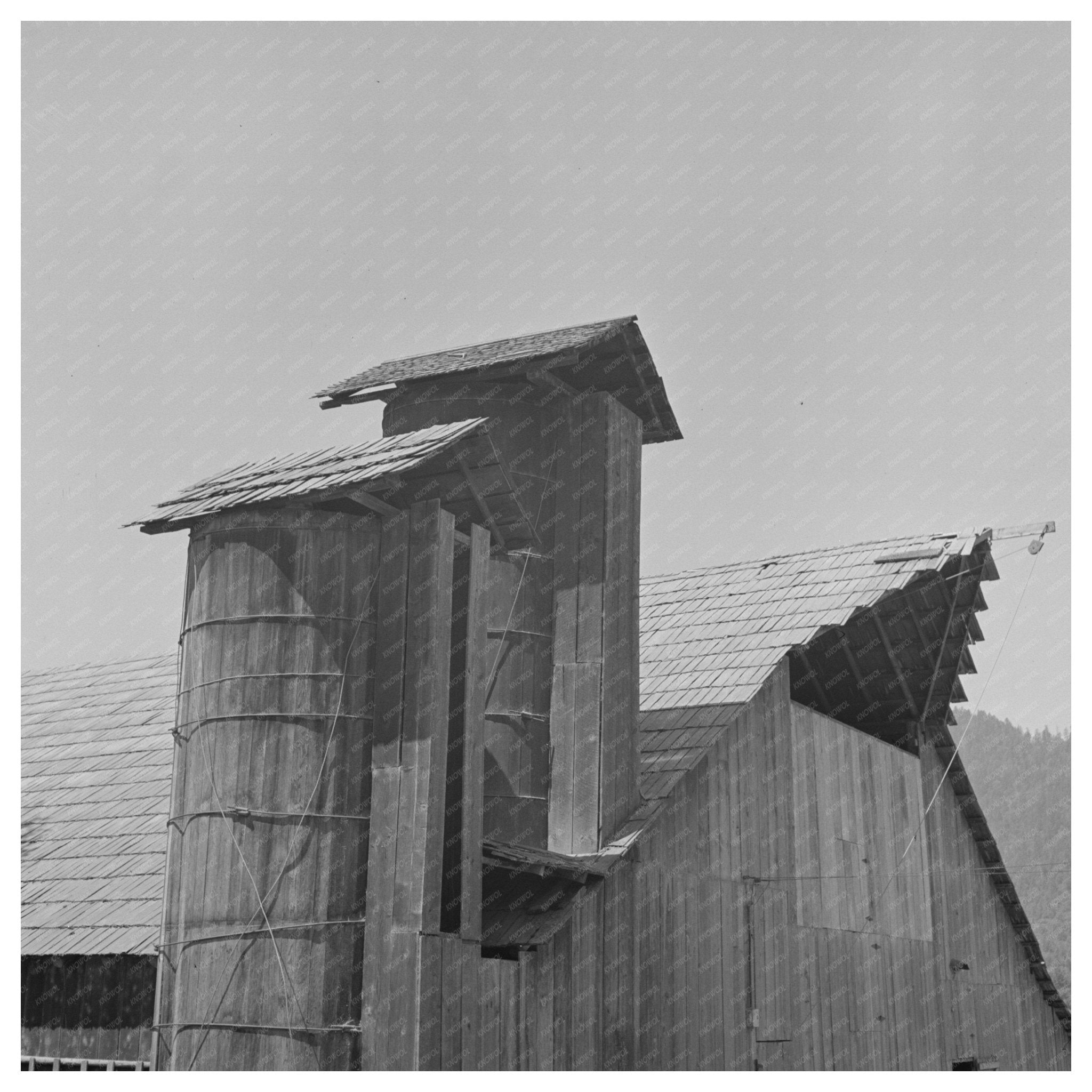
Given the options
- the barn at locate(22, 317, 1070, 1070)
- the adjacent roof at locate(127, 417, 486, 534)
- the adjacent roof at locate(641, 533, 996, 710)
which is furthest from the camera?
the adjacent roof at locate(641, 533, 996, 710)

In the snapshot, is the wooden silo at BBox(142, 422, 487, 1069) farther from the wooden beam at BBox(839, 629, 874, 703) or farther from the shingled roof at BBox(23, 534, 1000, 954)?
the wooden beam at BBox(839, 629, 874, 703)

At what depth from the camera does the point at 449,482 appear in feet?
47.3

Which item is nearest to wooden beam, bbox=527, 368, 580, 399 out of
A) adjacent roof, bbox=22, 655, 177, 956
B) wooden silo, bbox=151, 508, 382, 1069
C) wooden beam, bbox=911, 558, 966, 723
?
wooden silo, bbox=151, 508, 382, 1069

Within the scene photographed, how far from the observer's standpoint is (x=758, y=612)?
66.1 feet

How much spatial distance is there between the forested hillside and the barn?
67.5m

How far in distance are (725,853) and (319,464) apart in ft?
22.7

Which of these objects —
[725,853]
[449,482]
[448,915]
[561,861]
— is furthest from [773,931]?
[449,482]

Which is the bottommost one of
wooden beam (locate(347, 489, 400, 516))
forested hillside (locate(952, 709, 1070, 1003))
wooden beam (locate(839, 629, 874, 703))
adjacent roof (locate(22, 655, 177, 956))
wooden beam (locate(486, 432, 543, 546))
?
forested hillside (locate(952, 709, 1070, 1003))

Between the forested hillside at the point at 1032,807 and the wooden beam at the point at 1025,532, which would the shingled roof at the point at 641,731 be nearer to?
the wooden beam at the point at 1025,532

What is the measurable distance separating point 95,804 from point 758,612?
941 centimetres

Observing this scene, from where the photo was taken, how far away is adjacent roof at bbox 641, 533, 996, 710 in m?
18.8

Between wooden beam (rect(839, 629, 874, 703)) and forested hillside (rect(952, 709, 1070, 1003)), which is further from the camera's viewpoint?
forested hillside (rect(952, 709, 1070, 1003))

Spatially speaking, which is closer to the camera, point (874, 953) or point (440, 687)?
point (440, 687)
